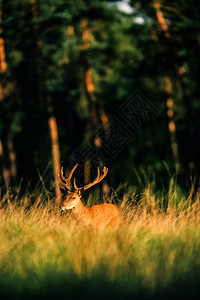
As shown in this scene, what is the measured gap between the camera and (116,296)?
12.5ft

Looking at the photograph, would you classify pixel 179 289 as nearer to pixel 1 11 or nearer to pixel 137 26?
pixel 137 26

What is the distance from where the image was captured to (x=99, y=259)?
4480 mm

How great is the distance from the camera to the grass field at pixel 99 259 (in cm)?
393

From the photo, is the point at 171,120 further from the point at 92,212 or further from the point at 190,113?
the point at 92,212

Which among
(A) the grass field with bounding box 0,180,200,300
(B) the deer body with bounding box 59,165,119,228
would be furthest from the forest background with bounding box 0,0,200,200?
(A) the grass field with bounding box 0,180,200,300

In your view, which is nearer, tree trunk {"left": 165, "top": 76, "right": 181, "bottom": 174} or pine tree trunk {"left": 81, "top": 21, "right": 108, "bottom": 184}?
pine tree trunk {"left": 81, "top": 21, "right": 108, "bottom": 184}

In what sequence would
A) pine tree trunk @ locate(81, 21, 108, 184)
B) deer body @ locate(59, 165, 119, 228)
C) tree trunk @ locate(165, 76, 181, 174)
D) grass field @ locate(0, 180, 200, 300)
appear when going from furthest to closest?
1. tree trunk @ locate(165, 76, 181, 174)
2. pine tree trunk @ locate(81, 21, 108, 184)
3. deer body @ locate(59, 165, 119, 228)
4. grass field @ locate(0, 180, 200, 300)

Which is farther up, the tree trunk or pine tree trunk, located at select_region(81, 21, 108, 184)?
pine tree trunk, located at select_region(81, 21, 108, 184)

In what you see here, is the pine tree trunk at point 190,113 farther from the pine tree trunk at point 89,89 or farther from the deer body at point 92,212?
the deer body at point 92,212

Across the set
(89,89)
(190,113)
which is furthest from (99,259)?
(89,89)

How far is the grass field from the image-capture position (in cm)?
393

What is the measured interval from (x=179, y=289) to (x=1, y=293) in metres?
1.83

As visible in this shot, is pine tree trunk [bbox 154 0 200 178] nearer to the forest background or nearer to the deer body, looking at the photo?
the forest background

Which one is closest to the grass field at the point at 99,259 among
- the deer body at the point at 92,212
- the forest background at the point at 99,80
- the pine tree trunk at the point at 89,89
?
the deer body at the point at 92,212
